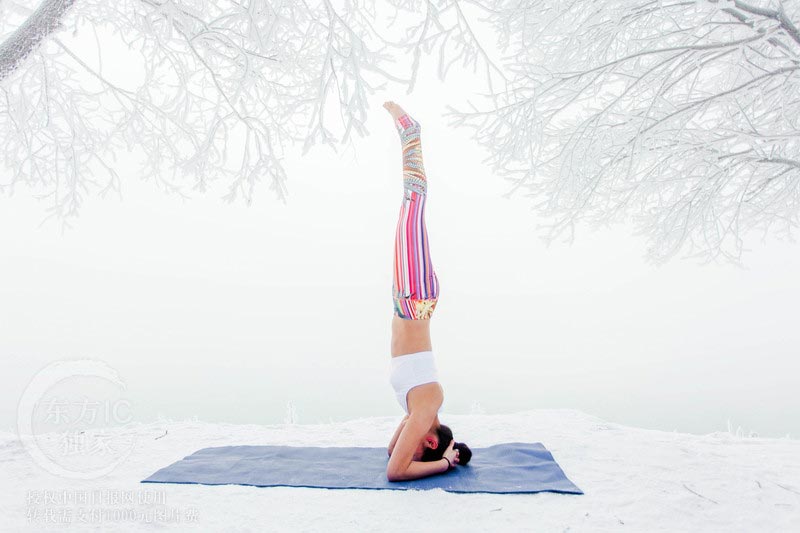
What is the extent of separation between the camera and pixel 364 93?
91.6 inches

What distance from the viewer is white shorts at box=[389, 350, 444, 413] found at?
292 cm

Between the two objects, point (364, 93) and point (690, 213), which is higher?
point (364, 93)

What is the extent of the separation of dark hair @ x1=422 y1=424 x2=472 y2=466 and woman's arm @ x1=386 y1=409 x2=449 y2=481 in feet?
0.56

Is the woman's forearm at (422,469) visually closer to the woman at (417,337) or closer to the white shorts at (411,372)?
the woman at (417,337)

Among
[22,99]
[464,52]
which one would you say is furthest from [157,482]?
[22,99]

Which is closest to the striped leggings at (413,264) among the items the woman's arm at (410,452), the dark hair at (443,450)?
the woman's arm at (410,452)

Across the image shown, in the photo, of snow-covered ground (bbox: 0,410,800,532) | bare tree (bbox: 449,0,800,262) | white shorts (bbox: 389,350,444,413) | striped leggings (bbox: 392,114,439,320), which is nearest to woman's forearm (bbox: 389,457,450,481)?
snow-covered ground (bbox: 0,410,800,532)

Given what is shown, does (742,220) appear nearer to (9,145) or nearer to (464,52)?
(464,52)

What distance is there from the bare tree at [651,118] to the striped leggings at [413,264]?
0.82m

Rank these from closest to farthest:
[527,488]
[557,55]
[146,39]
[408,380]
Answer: [527,488], [408,380], [557,55], [146,39]

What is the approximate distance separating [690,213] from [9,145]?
6437 millimetres

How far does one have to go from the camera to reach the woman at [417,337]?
2.88 meters

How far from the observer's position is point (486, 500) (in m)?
2.51

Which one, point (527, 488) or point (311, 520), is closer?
point (311, 520)
